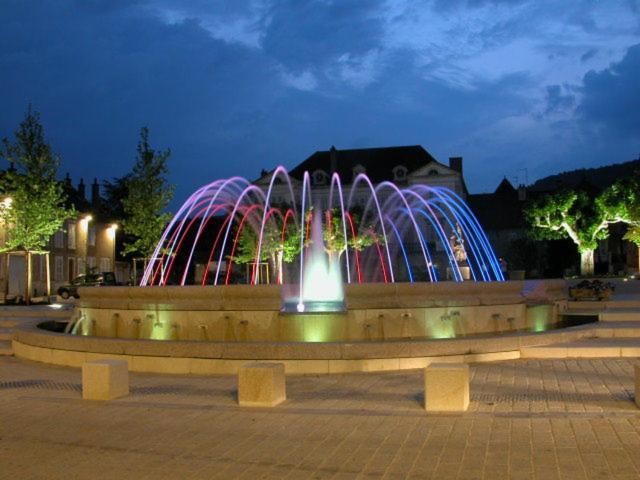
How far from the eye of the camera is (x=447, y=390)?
30.7ft

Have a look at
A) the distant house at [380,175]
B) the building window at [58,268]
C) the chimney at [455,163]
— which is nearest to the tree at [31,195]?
the building window at [58,268]

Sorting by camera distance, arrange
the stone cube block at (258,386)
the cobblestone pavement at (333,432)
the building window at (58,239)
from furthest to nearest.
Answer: the building window at (58,239) < the stone cube block at (258,386) < the cobblestone pavement at (333,432)

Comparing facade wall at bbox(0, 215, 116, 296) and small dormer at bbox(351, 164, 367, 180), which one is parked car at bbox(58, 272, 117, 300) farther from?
small dormer at bbox(351, 164, 367, 180)

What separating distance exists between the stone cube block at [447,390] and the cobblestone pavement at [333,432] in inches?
8.1

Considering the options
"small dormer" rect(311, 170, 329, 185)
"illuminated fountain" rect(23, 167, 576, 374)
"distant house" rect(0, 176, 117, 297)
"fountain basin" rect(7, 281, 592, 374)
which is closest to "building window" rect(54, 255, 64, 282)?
"distant house" rect(0, 176, 117, 297)

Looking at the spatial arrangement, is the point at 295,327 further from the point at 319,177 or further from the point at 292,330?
the point at 319,177

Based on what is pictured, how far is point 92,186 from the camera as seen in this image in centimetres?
6881

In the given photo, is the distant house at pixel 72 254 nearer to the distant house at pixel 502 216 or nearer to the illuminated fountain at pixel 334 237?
the illuminated fountain at pixel 334 237

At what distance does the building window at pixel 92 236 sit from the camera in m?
59.2

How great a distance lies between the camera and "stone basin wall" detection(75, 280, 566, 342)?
47.7ft

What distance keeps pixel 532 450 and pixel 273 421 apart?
3.25 metres

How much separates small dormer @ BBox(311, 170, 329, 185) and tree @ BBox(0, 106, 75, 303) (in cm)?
4193

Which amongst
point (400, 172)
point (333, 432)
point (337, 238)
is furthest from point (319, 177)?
point (333, 432)

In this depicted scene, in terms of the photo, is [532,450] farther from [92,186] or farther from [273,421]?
[92,186]
